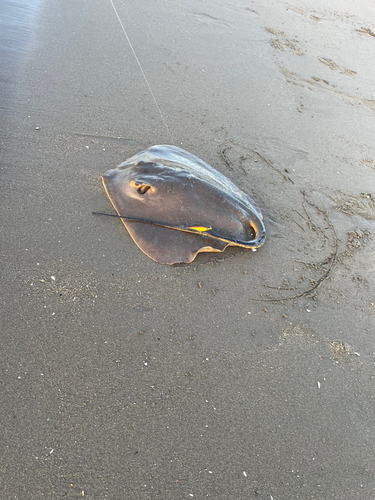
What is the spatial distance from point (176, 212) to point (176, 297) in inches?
30.4

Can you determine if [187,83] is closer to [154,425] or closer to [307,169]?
[307,169]

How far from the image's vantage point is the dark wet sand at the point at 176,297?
231 centimetres

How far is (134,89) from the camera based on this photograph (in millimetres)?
5367

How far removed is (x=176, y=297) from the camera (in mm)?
3199

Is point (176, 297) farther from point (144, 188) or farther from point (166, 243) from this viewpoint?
point (144, 188)

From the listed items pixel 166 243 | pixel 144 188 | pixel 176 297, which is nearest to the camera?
pixel 176 297

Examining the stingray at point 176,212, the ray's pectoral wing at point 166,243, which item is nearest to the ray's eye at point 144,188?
the stingray at point 176,212

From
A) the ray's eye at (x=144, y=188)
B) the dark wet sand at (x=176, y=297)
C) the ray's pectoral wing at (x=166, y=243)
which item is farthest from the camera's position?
the ray's eye at (x=144, y=188)

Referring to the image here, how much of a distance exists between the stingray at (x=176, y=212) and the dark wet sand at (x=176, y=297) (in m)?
0.15

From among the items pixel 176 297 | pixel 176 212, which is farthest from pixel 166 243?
pixel 176 297

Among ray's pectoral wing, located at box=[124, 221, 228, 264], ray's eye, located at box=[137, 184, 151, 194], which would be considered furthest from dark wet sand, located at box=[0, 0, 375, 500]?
ray's eye, located at box=[137, 184, 151, 194]

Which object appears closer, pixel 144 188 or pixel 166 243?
pixel 166 243

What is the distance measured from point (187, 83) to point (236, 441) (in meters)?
4.95

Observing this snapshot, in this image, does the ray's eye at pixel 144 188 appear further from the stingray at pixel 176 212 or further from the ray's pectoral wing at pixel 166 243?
the ray's pectoral wing at pixel 166 243
